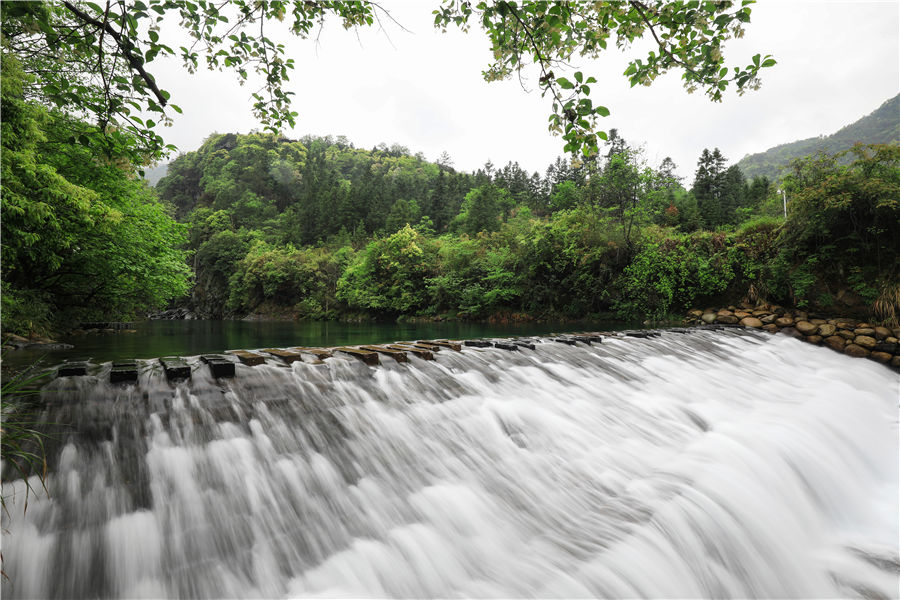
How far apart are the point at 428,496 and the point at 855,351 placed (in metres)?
11.2

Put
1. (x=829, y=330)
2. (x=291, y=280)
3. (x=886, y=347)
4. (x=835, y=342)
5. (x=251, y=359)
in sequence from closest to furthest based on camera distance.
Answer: (x=251, y=359), (x=886, y=347), (x=835, y=342), (x=829, y=330), (x=291, y=280)

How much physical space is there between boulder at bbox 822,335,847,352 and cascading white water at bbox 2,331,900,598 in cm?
652

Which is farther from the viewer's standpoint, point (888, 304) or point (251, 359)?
point (888, 304)

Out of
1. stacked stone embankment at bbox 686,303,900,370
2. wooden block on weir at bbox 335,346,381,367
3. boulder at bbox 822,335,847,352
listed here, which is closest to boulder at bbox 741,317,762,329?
stacked stone embankment at bbox 686,303,900,370

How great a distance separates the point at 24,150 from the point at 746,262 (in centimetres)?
1928

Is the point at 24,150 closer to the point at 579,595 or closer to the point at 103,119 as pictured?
the point at 103,119

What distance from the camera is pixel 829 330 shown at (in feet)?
30.0

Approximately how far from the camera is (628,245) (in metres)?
18.1

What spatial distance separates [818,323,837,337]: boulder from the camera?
9123 mm

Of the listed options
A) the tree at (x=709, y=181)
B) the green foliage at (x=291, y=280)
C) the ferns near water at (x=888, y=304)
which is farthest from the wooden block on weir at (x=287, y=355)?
the tree at (x=709, y=181)

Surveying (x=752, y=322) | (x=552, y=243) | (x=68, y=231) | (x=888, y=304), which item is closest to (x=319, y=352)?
(x=68, y=231)

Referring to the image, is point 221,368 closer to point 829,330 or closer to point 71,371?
point 71,371

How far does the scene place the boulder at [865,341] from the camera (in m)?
8.33

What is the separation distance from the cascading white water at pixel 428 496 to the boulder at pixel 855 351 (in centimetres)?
620
